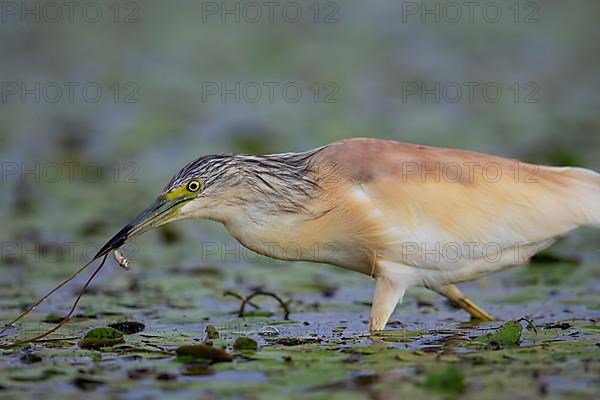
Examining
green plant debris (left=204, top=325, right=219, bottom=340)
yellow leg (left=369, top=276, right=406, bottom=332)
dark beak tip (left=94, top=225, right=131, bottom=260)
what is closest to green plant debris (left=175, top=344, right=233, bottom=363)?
green plant debris (left=204, top=325, right=219, bottom=340)

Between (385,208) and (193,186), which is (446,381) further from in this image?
(193,186)

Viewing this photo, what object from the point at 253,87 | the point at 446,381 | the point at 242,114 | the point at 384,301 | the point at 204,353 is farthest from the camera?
the point at 253,87

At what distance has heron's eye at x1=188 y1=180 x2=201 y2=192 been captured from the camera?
8203 millimetres

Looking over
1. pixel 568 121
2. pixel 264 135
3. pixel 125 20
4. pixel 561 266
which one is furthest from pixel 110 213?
pixel 125 20

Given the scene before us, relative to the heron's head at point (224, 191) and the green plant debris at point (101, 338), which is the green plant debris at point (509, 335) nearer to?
the heron's head at point (224, 191)

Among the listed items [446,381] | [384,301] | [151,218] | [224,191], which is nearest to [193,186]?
[224,191]

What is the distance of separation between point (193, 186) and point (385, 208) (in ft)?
4.63

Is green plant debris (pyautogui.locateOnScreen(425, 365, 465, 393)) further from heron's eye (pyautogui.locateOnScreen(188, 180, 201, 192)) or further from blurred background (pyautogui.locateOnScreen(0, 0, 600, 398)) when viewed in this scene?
heron's eye (pyautogui.locateOnScreen(188, 180, 201, 192))

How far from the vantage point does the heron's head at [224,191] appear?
8203 millimetres

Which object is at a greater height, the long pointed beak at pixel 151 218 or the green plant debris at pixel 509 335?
the long pointed beak at pixel 151 218

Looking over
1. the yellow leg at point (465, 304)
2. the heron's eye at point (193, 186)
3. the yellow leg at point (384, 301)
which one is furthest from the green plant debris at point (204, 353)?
the yellow leg at point (465, 304)

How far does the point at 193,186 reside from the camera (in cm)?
821

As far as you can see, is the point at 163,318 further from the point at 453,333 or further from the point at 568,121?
the point at 568,121

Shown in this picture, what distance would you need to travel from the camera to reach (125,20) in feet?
74.6
